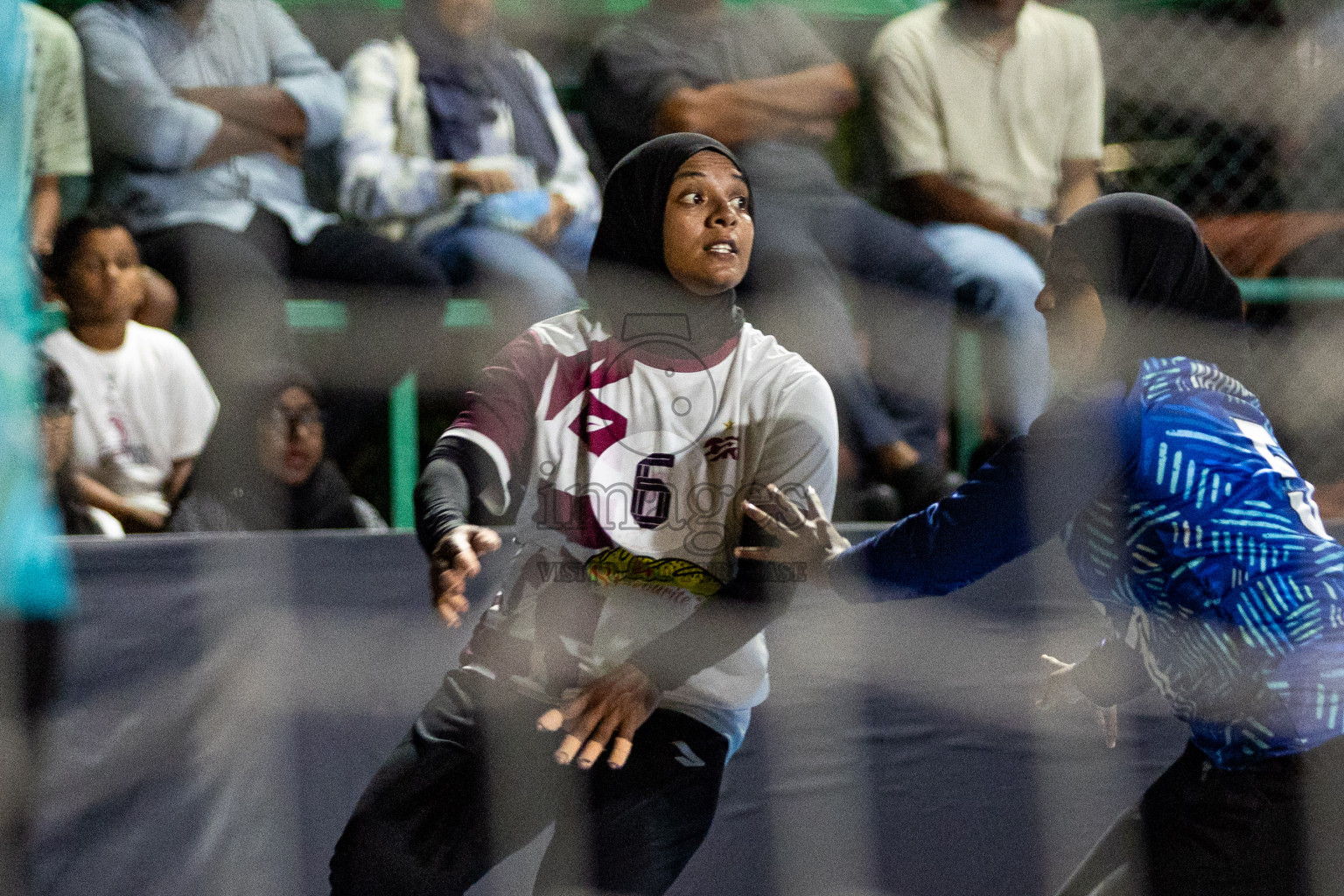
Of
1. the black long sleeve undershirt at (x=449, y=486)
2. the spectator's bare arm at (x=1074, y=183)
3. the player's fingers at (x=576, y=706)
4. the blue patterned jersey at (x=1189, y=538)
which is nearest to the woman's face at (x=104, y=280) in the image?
the black long sleeve undershirt at (x=449, y=486)

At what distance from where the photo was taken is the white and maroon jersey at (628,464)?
775mm

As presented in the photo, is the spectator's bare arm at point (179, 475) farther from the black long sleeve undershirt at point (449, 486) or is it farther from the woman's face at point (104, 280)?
the black long sleeve undershirt at point (449, 486)

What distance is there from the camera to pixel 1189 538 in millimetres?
823

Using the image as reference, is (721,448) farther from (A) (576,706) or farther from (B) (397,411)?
(B) (397,411)

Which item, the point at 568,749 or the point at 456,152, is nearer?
the point at 568,749

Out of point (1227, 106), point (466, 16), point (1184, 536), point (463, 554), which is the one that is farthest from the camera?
point (1227, 106)

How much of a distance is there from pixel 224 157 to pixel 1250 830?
1.12 metres

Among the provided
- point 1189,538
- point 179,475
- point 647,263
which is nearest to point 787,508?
point 647,263

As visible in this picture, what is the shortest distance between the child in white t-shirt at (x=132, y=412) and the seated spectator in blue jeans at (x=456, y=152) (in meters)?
0.23

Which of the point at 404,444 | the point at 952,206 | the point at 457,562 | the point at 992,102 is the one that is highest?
the point at 992,102

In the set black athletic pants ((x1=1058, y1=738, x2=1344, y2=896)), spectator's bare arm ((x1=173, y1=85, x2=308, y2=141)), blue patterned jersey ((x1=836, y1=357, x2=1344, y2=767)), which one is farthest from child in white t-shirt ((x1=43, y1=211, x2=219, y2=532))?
black athletic pants ((x1=1058, y1=738, x2=1344, y2=896))

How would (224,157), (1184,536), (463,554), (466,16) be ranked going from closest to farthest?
(463,554), (1184,536), (466,16), (224,157)

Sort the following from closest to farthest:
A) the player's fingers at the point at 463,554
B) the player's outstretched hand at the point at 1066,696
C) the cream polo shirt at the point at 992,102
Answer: the player's fingers at the point at 463,554 < the player's outstretched hand at the point at 1066,696 < the cream polo shirt at the point at 992,102

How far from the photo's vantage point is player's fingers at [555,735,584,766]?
0.80 metres
